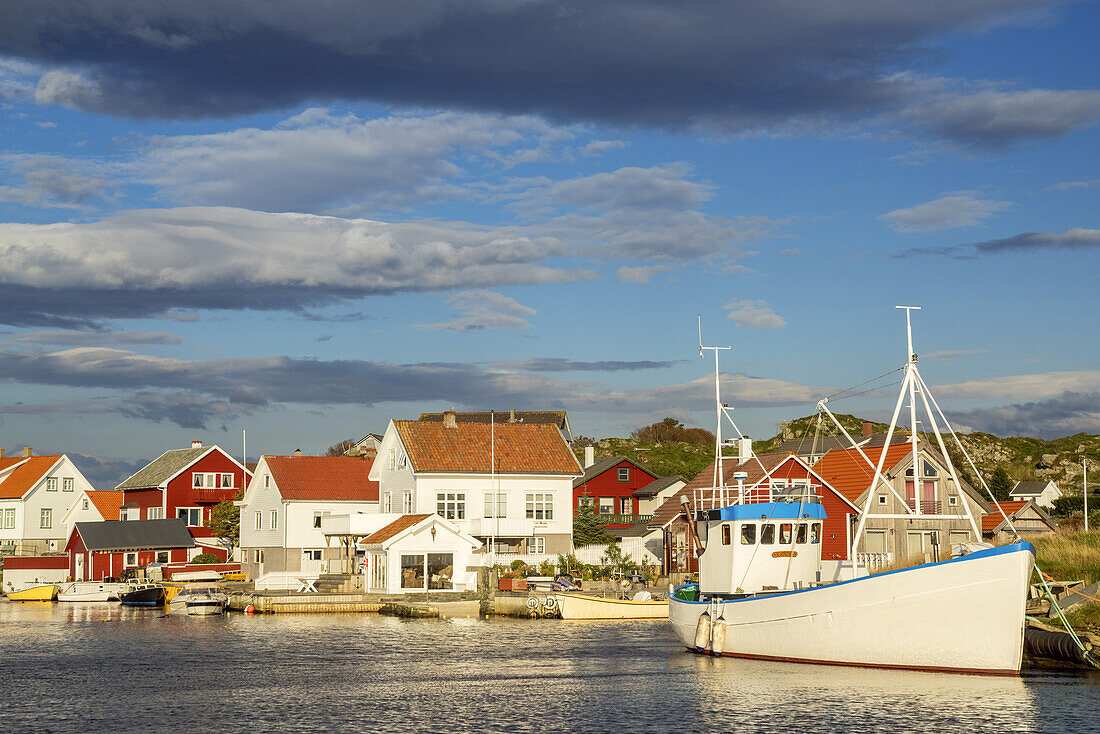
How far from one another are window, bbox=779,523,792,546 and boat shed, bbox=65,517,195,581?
60451 mm

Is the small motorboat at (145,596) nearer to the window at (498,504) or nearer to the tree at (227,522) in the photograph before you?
the tree at (227,522)

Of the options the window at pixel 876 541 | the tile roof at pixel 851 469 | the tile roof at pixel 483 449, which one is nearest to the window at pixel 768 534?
the tile roof at pixel 851 469

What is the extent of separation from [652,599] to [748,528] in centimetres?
1967

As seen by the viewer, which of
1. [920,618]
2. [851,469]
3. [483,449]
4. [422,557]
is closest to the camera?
[920,618]

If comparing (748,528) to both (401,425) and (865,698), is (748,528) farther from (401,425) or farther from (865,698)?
(401,425)

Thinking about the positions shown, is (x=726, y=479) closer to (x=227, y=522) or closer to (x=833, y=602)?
(x=227, y=522)

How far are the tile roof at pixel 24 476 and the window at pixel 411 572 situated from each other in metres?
48.9

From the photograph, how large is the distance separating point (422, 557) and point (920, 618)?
138ft

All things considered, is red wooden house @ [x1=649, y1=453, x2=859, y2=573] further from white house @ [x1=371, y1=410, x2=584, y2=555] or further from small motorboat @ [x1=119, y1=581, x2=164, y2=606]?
small motorboat @ [x1=119, y1=581, x2=164, y2=606]

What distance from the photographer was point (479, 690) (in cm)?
3609

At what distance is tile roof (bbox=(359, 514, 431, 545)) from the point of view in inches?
2832

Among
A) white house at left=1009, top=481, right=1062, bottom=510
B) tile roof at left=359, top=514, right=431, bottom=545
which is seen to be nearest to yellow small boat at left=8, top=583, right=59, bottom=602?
tile roof at left=359, top=514, right=431, bottom=545

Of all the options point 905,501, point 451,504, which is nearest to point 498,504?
point 451,504

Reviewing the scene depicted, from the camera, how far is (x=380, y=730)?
29984 mm
